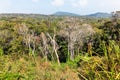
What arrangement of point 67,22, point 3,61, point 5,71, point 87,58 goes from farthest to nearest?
point 67,22 < point 3,61 < point 5,71 < point 87,58

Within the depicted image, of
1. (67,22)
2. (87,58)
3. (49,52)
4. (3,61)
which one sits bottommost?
(49,52)

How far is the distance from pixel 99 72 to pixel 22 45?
55954mm

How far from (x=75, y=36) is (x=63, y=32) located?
6.72 ft

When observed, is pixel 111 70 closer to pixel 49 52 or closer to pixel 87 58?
pixel 87 58

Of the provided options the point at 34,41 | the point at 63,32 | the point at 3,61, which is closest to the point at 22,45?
the point at 34,41

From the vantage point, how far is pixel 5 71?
3.69 metres

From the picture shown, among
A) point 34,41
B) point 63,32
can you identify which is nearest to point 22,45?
point 34,41

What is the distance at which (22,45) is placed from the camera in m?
58.5

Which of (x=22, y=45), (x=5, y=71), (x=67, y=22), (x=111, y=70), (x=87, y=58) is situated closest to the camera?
(x=111, y=70)

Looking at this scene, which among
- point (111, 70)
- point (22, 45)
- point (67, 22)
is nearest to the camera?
point (111, 70)

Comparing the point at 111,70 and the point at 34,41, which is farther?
the point at 34,41

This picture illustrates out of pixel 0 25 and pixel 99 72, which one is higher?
pixel 99 72

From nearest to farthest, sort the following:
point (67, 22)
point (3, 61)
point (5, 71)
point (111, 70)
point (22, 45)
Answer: point (111, 70) < point (5, 71) < point (3, 61) < point (22, 45) < point (67, 22)

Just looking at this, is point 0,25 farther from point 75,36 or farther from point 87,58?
point 87,58
